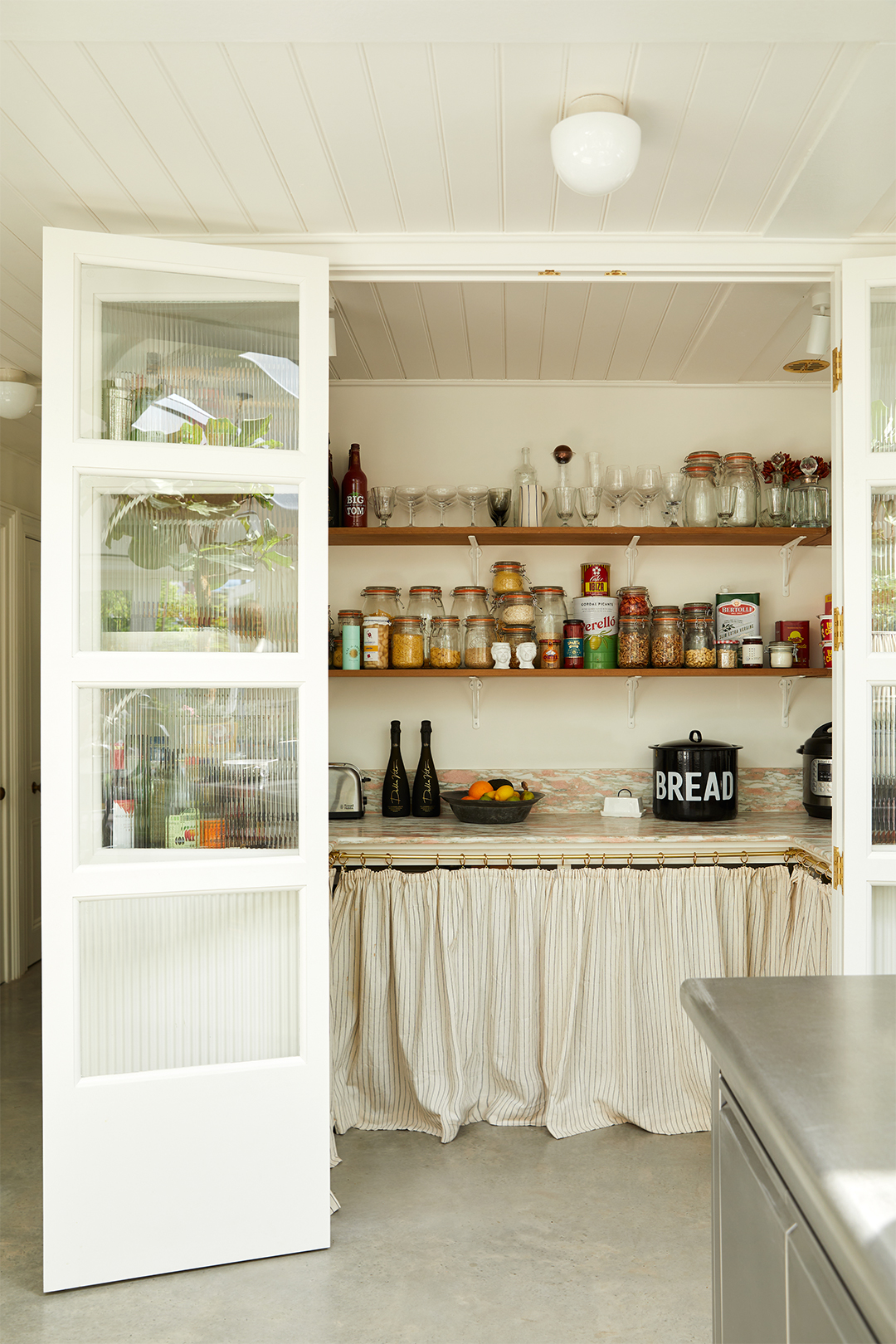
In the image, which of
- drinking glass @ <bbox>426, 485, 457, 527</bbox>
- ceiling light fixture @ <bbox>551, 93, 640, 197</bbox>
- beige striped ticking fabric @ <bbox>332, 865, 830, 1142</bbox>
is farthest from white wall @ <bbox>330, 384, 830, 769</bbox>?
ceiling light fixture @ <bbox>551, 93, 640, 197</bbox>

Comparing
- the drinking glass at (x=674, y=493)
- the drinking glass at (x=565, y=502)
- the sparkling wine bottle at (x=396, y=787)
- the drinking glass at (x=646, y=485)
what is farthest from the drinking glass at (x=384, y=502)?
the drinking glass at (x=674, y=493)

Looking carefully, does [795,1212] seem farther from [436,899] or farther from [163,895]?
[436,899]

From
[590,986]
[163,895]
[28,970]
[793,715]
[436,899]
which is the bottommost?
[28,970]

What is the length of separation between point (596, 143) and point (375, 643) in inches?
73.8

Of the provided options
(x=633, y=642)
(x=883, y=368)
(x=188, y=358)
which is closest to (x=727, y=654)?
(x=633, y=642)

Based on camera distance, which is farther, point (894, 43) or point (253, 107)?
point (253, 107)

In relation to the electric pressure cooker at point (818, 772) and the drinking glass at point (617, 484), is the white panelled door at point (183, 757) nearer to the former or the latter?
the drinking glass at point (617, 484)

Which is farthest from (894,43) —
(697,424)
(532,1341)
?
(532,1341)

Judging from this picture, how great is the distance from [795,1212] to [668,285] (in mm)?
2392

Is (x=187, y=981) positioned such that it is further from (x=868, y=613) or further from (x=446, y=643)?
(x=868, y=613)

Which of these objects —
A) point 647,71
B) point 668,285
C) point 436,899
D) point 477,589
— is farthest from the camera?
point 477,589

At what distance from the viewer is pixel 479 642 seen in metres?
3.31

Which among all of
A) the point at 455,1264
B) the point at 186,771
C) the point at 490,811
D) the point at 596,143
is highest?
the point at 596,143

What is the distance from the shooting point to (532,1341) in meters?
1.89
